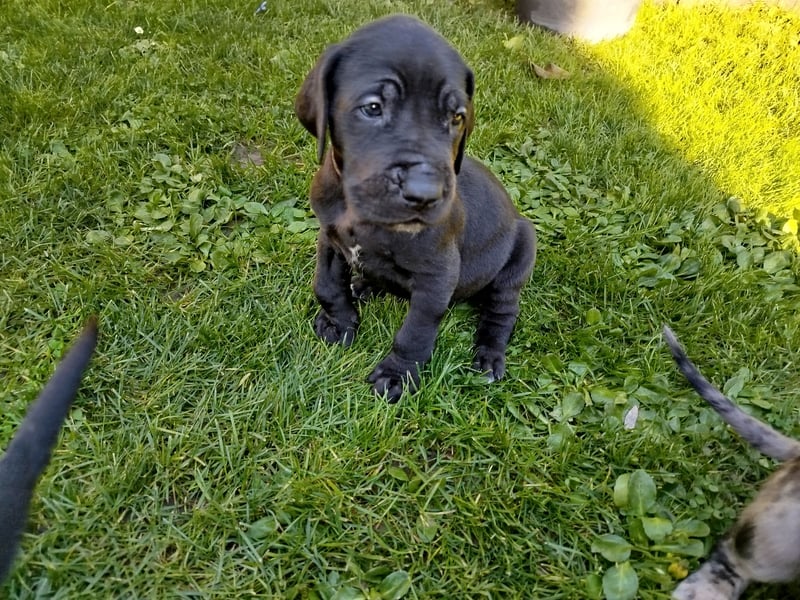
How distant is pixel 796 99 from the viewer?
19.2 ft

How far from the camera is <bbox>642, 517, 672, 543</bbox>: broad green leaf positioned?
107 inches

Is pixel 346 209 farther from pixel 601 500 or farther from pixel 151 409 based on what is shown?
pixel 601 500

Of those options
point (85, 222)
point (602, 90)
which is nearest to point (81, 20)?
point (85, 222)

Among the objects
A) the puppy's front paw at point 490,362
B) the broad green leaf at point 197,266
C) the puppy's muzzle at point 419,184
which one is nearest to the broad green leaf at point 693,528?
the puppy's front paw at point 490,362

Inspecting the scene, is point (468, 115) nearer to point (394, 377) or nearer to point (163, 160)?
point (394, 377)

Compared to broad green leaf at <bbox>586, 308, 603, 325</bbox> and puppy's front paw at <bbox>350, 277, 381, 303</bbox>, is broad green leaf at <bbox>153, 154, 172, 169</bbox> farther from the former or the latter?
broad green leaf at <bbox>586, 308, 603, 325</bbox>

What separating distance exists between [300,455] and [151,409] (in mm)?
755

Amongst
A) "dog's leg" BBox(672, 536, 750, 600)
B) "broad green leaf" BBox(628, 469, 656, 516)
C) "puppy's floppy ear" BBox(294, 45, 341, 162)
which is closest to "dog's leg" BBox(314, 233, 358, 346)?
"puppy's floppy ear" BBox(294, 45, 341, 162)

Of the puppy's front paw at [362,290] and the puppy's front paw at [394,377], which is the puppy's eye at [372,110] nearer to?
the puppy's front paw at [362,290]

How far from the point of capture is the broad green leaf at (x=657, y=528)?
272 centimetres

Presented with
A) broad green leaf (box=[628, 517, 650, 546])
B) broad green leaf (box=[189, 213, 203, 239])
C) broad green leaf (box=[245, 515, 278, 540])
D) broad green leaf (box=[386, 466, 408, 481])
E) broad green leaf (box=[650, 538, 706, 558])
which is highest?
broad green leaf (box=[650, 538, 706, 558])

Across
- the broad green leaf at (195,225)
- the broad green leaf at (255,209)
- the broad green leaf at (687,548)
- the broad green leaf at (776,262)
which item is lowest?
the broad green leaf at (195,225)

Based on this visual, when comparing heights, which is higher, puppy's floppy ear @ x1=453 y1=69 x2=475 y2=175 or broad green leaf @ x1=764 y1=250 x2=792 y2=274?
puppy's floppy ear @ x1=453 y1=69 x2=475 y2=175

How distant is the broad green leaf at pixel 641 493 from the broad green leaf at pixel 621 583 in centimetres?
29
